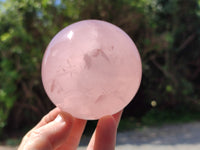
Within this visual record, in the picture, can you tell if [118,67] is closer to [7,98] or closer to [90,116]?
[90,116]

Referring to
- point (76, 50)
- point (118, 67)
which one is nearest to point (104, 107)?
point (118, 67)

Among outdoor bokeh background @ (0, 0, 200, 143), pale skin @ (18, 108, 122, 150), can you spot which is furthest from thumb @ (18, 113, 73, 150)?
outdoor bokeh background @ (0, 0, 200, 143)

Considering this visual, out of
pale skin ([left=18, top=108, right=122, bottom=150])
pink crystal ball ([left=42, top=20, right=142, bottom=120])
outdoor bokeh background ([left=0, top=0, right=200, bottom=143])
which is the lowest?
outdoor bokeh background ([left=0, top=0, right=200, bottom=143])

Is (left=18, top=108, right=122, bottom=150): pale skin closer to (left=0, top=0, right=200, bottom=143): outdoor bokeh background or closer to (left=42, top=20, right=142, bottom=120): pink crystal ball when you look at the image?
(left=42, top=20, right=142, bottom=120): pink crystal ball

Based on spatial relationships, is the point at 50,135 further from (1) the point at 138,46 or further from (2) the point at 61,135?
(1) the point at 138,46

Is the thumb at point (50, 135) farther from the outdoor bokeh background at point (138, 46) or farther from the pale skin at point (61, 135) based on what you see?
the outdoor bokeh background at point (138, 46)

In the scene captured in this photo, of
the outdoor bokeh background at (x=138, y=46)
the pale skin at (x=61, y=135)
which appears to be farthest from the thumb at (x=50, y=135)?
the outdoor bokeh background at (x=138, y=46)
